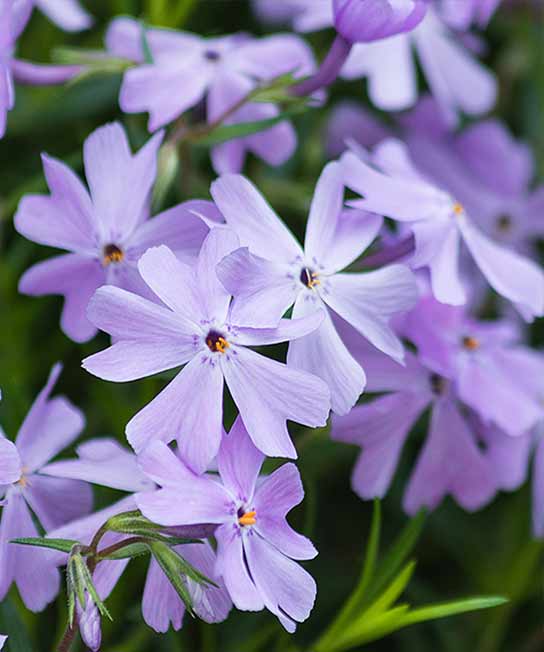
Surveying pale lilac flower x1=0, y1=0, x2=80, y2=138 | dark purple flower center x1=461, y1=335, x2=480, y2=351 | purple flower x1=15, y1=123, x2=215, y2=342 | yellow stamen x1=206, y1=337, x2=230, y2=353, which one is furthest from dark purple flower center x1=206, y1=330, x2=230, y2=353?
dark purple flower center x1=461, y1=335, x2=480, y2=351

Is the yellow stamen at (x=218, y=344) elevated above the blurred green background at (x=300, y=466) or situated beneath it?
elevated above

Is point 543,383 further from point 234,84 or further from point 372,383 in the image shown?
point 234,84

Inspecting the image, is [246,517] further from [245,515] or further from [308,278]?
[308,278]

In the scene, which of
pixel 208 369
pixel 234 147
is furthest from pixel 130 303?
pixel 234 147

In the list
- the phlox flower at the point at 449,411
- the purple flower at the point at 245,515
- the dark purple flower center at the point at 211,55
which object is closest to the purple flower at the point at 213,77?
the dark purple flower center at the point at 211,55

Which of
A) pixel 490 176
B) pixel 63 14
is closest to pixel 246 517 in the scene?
pixel 63 14

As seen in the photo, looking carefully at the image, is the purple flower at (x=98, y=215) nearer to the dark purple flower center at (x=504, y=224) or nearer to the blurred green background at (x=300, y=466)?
the blurred green background at (x=300, y=466)
